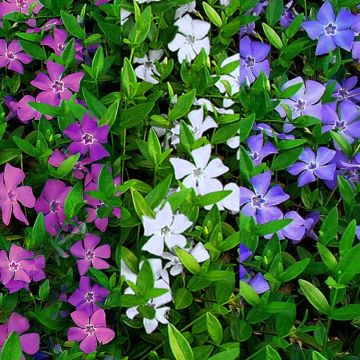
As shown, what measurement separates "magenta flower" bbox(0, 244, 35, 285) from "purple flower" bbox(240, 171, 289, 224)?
0.32m

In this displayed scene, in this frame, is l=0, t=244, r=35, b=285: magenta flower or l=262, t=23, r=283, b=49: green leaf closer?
l=0, t=244, r=35, b=285: magenta flower

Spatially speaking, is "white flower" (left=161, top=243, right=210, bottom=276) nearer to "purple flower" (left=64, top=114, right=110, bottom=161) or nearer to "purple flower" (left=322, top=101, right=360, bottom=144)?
"purple flower" (left=64, top=114, right=110, bottom=161)

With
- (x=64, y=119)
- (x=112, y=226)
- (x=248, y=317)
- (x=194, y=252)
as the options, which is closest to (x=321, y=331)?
(x=248, y=317)

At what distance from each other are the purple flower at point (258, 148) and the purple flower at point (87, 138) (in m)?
0.22

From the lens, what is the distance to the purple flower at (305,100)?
1168 millimetres

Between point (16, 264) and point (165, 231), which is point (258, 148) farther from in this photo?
point (16, 264)

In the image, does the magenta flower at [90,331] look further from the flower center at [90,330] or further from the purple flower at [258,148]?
the purple flower at [258,148]

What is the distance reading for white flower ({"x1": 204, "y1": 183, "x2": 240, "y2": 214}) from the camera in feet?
3.45

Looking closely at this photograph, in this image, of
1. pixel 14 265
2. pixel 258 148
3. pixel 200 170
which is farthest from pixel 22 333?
pixel 258 148

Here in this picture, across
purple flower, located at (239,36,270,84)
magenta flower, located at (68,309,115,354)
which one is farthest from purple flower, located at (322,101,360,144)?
magenta flower, located at (68,309,115,354)

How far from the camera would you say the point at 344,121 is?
1175mm

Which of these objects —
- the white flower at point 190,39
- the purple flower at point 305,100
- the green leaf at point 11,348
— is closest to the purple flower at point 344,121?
the purple flower at point 305,100

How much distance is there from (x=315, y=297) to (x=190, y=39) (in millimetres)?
456

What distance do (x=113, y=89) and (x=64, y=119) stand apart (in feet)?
0.44
